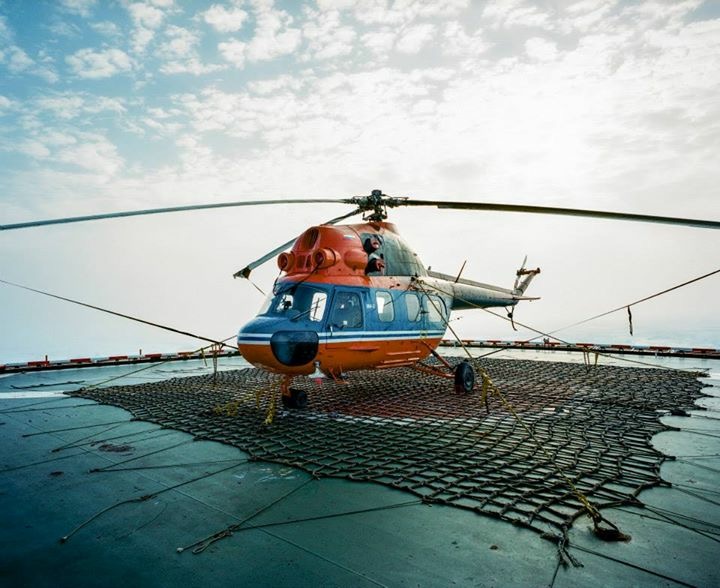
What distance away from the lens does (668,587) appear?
2.87 metres

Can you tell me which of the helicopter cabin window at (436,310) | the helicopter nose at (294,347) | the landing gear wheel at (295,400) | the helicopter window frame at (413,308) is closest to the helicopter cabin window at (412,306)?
the helicopter window frame at (413,308)

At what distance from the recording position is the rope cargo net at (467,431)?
4.48 meters

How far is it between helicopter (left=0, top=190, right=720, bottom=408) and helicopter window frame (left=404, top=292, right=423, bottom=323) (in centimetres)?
3

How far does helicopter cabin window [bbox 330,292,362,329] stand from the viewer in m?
8.55

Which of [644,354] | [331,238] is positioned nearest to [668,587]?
[331,238]

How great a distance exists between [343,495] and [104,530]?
2.35m

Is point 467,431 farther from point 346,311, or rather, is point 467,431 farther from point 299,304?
point 299,304

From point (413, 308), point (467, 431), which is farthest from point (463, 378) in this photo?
point (467, 431)

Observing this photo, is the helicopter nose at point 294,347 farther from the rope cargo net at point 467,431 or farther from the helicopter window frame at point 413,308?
the helicopter window frame at point 413,308

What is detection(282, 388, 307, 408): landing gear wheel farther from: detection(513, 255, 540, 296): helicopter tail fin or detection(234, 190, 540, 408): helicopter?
detection(513, 255, 540, 296): helicopter tail fin

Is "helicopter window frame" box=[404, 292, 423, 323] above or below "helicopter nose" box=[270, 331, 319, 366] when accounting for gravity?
above

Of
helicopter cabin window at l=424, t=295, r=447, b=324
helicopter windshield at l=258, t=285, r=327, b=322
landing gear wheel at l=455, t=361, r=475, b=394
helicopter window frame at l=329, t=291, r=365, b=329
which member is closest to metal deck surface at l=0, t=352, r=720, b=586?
helicopter windshield at l=258, t=285, r=327, b=322

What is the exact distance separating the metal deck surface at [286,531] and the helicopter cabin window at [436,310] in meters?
6.08

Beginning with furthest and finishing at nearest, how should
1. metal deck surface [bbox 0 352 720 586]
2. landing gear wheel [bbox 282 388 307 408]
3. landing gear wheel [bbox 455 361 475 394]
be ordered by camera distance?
landing gear wheel [bbox 455 361 475 394] < landing gear wheel [bbox 282 388 307 408] < metal deck surface [bbox 0 352 720 586]
